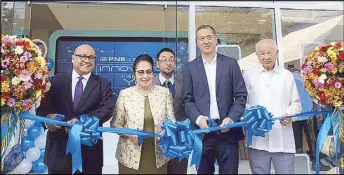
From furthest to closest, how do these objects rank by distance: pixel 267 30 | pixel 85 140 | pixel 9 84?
pixel 267 30, pixel 85 140, pixel 9 84

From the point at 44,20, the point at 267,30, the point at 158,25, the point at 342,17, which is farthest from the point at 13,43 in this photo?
the point at 342,17

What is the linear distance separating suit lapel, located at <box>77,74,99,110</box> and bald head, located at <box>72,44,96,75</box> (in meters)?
0.05

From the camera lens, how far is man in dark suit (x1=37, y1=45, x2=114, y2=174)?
1.80 meters

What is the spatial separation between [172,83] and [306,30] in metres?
0.97

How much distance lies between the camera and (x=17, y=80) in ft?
5.06

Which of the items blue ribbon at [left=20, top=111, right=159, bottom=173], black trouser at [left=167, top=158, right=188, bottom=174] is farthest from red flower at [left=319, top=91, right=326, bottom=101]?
blue ribbon at [left=20, top=111, right=159, bottom=173]

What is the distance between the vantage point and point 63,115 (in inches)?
70.5

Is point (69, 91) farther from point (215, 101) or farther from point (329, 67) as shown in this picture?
point (329, 67)

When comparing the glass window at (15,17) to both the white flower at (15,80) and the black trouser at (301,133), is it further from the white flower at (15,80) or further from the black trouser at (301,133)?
the black trouser at (301,133)

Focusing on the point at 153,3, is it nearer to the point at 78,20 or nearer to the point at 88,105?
the point at 78,20

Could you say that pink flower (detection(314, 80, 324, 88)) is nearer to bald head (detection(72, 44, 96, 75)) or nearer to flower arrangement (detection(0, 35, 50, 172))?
bald head (detection(72, 44, 96, 75))

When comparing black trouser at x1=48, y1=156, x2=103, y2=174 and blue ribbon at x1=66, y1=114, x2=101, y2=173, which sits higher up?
blue ribbon at x1=66, y1=114, x2=101, y2=173

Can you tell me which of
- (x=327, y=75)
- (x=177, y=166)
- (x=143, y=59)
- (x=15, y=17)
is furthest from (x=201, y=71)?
(x=15, y=17)

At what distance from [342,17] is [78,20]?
5.64 ft
